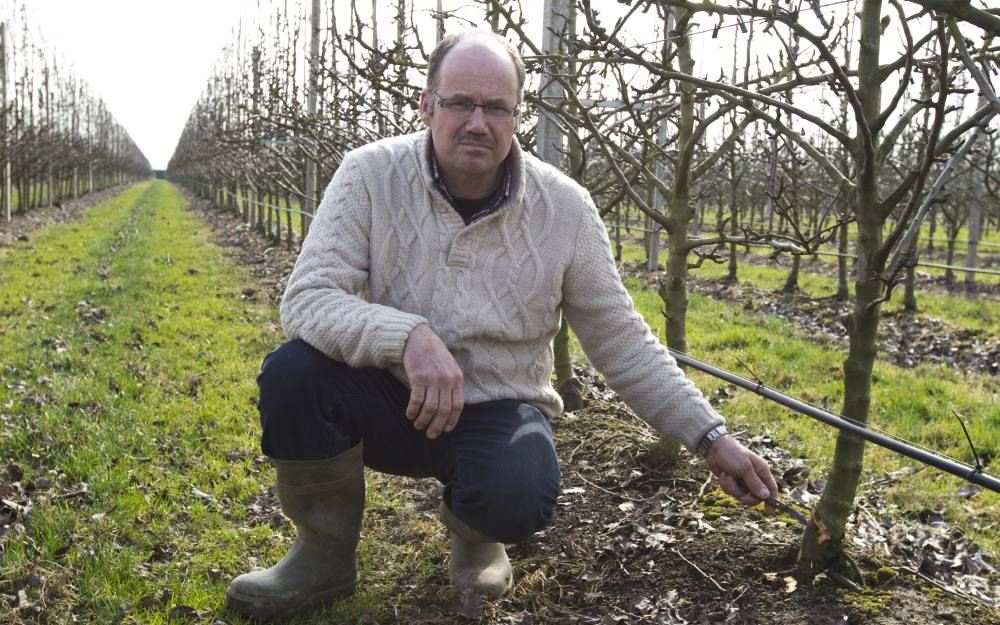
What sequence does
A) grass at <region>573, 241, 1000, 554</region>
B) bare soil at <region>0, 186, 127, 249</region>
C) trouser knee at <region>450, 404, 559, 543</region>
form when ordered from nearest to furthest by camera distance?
1. trouser knee at <region>450, 404, 559, 543</region>
2. grass at <region>573, 241, 1000, 554</region>
3. bare soil at <region>0, 186, 127, 249</region>

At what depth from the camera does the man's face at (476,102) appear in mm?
2131

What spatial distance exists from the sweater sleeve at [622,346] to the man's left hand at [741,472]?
8 centimetres

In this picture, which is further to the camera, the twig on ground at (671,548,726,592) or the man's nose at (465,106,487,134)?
the twig on ground at (671,548,726,592)

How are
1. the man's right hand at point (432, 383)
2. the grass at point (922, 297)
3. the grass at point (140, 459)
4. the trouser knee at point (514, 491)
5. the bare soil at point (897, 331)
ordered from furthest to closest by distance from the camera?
1. the grass at point (922, 297)
2. the bare soil at point (897, 331)
3. the grass at point (140, 459)
4. the trouser knee at point (514, 491)
5. the man's right hand at point (432, 383)

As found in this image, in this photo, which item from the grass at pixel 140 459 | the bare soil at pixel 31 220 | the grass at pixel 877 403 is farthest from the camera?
the bare soil at pixel 31 220

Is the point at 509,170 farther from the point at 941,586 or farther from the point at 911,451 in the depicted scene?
the point at 941,586

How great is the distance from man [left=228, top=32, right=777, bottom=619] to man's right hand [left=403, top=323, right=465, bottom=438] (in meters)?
0.17

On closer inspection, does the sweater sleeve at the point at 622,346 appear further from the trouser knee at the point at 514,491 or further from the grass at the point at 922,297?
the grass at the point at 922,297

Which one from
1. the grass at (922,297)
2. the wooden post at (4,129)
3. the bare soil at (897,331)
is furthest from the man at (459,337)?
the wooden post at (4,129)

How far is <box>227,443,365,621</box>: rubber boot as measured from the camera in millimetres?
2193

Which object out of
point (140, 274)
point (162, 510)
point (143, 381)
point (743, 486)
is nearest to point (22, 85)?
point (140, 274)

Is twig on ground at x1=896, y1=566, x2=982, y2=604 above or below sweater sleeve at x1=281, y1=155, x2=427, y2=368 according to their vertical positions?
below

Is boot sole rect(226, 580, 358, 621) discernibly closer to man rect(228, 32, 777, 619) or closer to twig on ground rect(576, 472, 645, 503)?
man rect(228, 32, 777, 619)

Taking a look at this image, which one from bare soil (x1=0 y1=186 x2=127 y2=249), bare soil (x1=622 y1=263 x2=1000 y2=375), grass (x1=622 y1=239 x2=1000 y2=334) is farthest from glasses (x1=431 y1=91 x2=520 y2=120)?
bare soil (x1=0 y1=186 x2=127 y2=249)
